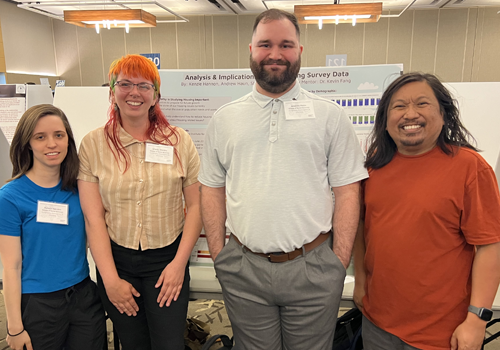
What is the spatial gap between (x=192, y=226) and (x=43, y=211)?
0.64 m

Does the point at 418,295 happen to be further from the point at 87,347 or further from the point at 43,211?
the point at 43,211

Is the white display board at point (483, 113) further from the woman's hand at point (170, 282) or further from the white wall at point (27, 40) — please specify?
the white wall at point (27, 40)

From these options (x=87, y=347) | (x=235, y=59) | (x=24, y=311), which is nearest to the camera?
(x=24, y=311)

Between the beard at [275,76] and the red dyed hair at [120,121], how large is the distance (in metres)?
0.51

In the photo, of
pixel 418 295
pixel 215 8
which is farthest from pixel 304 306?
pixel 215 8

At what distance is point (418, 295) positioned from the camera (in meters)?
1.30

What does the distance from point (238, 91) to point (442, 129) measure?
123 cm

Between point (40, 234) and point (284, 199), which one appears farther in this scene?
point (40, 234)

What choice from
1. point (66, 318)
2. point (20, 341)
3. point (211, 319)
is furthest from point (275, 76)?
point (211, 319)

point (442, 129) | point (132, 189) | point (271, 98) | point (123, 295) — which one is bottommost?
point (123, 295)

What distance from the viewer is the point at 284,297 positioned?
4.34 feet

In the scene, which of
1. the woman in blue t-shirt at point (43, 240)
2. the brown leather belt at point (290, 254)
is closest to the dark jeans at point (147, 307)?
the woman in blue t-shirt at point (43, 240)

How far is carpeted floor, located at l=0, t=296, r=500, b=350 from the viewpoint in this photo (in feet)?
8.57

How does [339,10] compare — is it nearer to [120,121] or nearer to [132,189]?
[120,121]
